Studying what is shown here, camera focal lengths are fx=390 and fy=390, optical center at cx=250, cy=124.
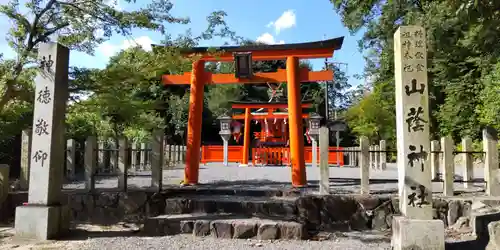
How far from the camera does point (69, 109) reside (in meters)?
8.39

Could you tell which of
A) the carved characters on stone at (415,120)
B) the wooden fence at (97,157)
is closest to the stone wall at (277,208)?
the wooden fence at (97,157)

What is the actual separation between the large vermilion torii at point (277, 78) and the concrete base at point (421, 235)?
14.5 feet

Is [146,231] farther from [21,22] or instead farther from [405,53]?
[405,53]

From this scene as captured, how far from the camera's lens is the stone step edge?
641cm

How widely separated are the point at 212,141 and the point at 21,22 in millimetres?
28562

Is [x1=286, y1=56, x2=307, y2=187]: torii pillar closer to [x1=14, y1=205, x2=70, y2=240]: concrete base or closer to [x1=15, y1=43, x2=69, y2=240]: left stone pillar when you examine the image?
[x1=15, y1=43, x2=69, y2=240]: left stone pillar

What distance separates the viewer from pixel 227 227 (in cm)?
656

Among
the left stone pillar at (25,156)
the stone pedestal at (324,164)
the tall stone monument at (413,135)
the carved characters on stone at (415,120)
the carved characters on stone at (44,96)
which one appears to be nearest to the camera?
the tall stone monument at (413,135)

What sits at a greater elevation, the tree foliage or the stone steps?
the tree foliage

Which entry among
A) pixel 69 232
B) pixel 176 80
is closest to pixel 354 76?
pixel 176 80

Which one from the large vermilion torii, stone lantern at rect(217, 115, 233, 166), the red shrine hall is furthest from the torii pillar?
stone lantern at rect(217, 115, 233, 166)

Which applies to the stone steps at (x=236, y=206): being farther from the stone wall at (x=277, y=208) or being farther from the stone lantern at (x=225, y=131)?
the stone lantern at (x=225, y=131)

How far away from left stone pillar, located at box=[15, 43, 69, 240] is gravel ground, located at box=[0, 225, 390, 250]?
290mm

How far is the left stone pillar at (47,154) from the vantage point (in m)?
6.18
